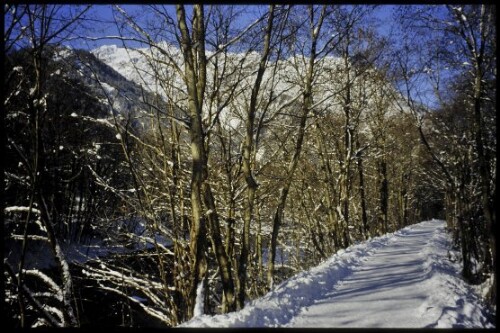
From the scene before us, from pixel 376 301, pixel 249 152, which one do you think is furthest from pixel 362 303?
pixel 249 152

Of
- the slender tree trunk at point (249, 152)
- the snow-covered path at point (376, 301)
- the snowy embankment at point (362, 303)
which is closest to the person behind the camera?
the snowy embankment at point (362, 303)

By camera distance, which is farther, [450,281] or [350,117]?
[350,117]

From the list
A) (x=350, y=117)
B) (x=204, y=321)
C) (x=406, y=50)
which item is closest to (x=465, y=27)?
(x=406, y=50)

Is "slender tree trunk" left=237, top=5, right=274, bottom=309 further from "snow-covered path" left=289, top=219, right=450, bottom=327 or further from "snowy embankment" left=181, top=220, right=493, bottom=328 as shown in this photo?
"snow-covered path" left=289, top=219, right=450, bottom=327

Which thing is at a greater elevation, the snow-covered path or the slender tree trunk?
the slender tree trunk

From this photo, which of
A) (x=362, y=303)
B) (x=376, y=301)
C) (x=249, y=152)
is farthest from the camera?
(x=249, y=152)

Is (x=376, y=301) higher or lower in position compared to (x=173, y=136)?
lower

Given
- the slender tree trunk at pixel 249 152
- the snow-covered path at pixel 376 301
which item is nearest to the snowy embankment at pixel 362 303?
the snow-covered path at pixel 376 301

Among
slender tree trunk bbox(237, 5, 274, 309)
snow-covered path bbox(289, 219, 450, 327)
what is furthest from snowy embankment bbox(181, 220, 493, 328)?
slender tree trunk bbox(237, 5, 274, 309)

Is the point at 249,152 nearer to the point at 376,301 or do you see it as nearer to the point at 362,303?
the point at 362,303

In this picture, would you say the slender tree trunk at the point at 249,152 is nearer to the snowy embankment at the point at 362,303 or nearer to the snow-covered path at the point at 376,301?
the snowy embankment at the point at 362,303

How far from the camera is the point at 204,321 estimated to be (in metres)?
4.46

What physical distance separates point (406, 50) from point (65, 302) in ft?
31.5

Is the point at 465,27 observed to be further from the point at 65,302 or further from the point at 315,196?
the point at 315,196
